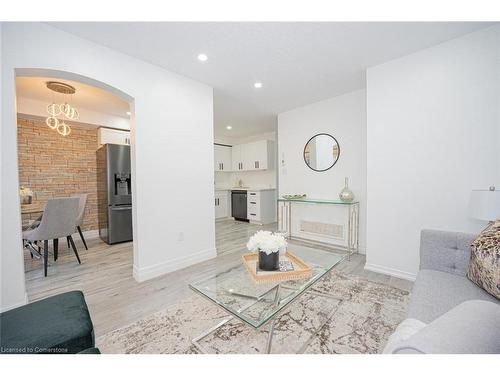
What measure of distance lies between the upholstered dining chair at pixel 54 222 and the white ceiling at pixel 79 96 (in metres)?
1.61

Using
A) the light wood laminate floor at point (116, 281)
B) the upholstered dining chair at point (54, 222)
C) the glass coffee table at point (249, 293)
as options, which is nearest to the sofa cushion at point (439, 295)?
the glass coffee table at point (249, 293)

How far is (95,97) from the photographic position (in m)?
3.33

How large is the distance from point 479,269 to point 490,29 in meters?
2.20

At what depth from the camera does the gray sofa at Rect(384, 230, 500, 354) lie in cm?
59

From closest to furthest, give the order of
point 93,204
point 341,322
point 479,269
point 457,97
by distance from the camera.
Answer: point 479,269 < point 341,322 < point 457,97 < point 93,204

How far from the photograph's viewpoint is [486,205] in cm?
156

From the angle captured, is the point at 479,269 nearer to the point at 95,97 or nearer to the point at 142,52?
the point at 142,52

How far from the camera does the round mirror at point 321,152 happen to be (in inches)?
139

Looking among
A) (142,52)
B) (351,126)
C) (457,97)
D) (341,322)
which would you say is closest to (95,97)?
(142,52)

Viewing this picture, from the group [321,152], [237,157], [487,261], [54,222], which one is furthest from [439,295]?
[237,157]

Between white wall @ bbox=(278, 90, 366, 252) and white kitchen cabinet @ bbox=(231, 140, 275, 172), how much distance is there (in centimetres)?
122

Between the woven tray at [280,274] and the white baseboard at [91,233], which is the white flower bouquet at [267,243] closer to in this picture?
the woven tray at [280,274]

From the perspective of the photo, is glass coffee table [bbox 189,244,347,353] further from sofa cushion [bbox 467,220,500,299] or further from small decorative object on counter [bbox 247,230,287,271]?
sofa cushion [bbox 467,220,500,299]
